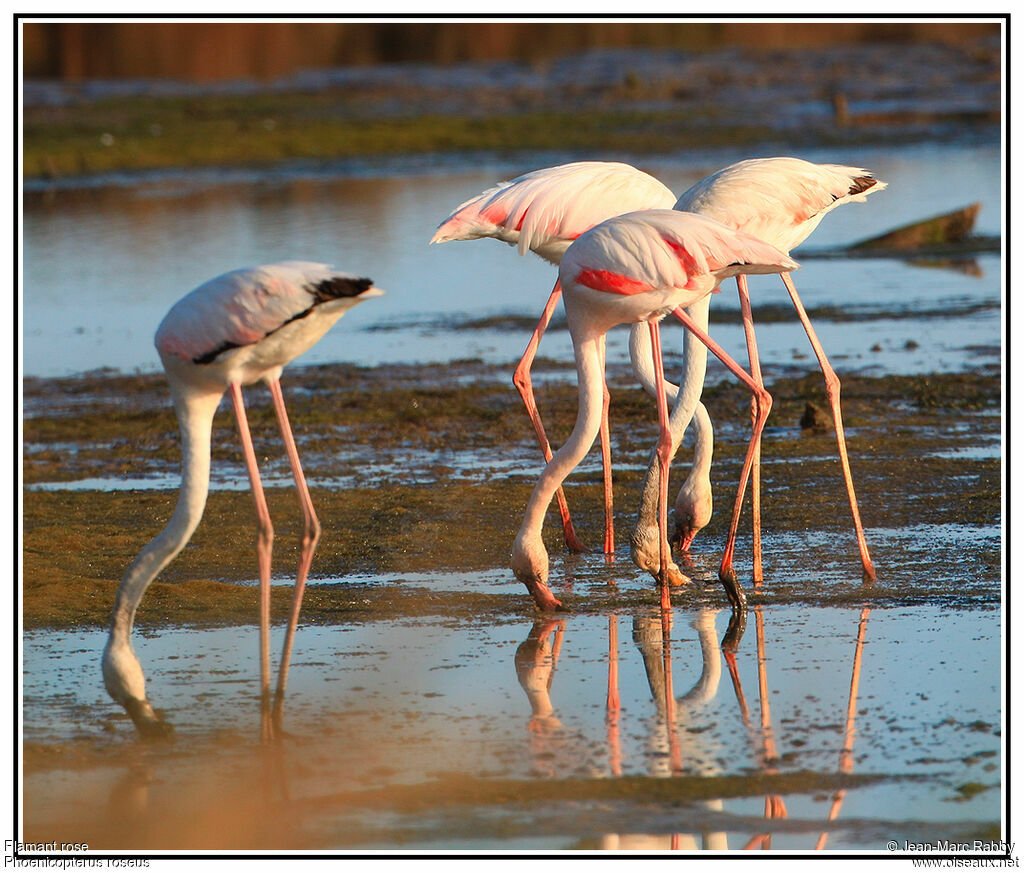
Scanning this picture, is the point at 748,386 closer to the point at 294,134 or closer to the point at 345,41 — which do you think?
the point at 294,134

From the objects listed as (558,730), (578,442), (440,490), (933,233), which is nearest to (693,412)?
(578,442)

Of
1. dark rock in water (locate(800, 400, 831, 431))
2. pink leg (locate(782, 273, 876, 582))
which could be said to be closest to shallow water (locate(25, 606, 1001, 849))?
pink leg (locate(782, 273, 876, 582))

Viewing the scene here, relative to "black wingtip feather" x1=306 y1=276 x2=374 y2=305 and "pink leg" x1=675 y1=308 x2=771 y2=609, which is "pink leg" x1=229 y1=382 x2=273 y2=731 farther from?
"pink leg" x1=675 y1=308 x2=771 y2=609

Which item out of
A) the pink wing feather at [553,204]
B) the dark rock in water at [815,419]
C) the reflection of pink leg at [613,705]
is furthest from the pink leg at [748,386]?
the dark rock in water at [815,419]

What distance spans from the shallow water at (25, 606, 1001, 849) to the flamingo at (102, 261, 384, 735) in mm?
164

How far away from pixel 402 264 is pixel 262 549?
10.6 m

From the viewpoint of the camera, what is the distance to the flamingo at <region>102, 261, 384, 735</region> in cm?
467

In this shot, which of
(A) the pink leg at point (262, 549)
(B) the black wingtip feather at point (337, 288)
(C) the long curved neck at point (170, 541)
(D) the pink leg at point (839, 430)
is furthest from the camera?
(D) the pink leg at point (839, 430)

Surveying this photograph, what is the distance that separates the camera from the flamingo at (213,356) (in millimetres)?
4672

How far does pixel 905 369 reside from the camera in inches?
386

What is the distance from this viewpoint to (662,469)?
5922 millimetres

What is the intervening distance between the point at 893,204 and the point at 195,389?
603 inches

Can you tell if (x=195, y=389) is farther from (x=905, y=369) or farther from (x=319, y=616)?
(x=905, y=369)

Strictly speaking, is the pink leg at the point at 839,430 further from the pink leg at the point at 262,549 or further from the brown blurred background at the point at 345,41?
the brown blurred background at the point at 345,41
